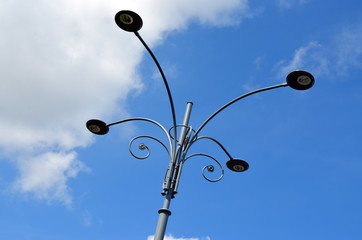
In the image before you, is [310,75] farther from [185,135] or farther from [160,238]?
[160,238]

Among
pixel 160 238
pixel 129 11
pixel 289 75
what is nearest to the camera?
→ pixel 160 238

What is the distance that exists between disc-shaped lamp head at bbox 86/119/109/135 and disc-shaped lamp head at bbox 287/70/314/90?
12.5 feet

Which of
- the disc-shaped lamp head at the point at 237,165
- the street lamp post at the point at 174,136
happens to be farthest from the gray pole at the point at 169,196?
the disc-shaped lamp head at the point at 237,165

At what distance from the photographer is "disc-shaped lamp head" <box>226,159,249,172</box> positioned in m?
8.40

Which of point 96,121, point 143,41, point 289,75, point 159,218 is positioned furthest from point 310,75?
point 96,121

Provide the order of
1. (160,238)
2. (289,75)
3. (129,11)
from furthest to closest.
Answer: (289,75) → (129,11) → (160,238)

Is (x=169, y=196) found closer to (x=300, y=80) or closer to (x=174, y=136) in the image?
(x=174, y=136)

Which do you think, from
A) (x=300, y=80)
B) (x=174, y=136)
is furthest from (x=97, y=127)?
(x=300, y=80)

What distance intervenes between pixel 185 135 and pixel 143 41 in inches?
72.9

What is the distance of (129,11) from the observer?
22.3 feet

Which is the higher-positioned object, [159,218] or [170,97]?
[170,97]

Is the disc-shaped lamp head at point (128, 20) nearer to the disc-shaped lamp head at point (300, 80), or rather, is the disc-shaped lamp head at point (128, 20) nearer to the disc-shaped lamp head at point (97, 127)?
the disc-shaped lamp head at point (97, 127)

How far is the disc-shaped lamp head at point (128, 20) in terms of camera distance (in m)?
6.83

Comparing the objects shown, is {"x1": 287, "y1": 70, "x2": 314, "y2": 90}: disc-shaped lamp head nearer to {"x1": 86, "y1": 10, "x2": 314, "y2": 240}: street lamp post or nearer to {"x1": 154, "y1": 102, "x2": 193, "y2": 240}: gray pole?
{"x1": 86, "y1": 10, "x2": 314, "y2": 240}: street lamp post
